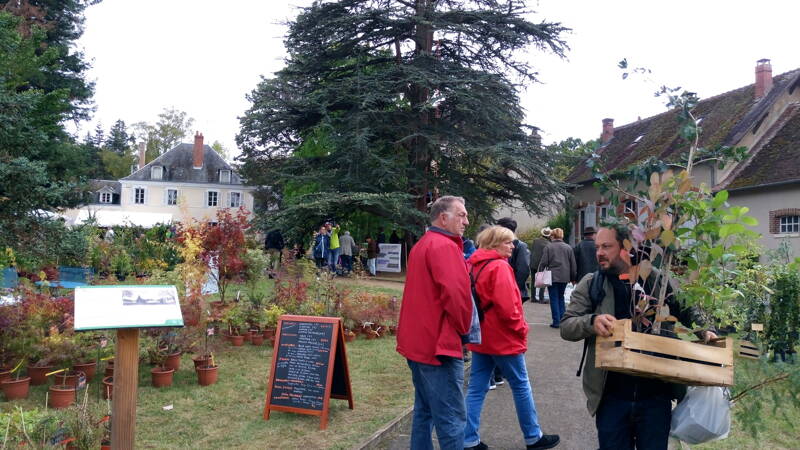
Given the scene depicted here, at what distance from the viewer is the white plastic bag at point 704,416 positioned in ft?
9.74

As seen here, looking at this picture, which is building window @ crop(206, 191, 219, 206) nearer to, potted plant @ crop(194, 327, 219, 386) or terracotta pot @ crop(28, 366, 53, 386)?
potted plant @ crop(194, 327, 219, 386)

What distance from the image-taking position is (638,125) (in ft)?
123

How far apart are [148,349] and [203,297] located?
39.5 inches

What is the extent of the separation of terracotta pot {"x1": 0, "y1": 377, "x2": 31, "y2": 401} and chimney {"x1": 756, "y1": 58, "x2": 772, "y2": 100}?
93.4ft

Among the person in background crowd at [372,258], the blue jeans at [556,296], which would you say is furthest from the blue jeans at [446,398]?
the person in background crowd at [372,258]

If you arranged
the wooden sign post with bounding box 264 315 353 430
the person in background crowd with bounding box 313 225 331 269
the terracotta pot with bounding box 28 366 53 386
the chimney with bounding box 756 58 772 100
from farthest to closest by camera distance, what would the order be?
the chimney with bounding box 756 58 772 100, the person in background crowd with bounding box 313 225 331 269, the terracotta pot with bounding box 28 366 53 386, the wooden sign post with bounding box 264 315 353 430

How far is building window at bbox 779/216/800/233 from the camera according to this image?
21.0 m

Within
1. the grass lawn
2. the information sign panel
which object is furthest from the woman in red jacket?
the information sign panel

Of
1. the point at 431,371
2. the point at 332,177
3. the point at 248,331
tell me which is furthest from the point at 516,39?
the point at 431,371

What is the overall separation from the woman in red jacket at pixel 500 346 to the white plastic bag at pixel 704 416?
69.9 inches

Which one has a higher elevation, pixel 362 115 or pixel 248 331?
pixel 362 115

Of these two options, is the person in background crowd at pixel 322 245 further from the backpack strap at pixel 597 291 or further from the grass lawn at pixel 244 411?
the backpack strap at pixel 597 291

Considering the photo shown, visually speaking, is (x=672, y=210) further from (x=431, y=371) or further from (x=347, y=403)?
(x=347, y=403)

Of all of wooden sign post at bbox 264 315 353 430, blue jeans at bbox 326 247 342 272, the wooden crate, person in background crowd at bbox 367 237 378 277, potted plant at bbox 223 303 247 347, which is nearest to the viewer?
the wooden crate
